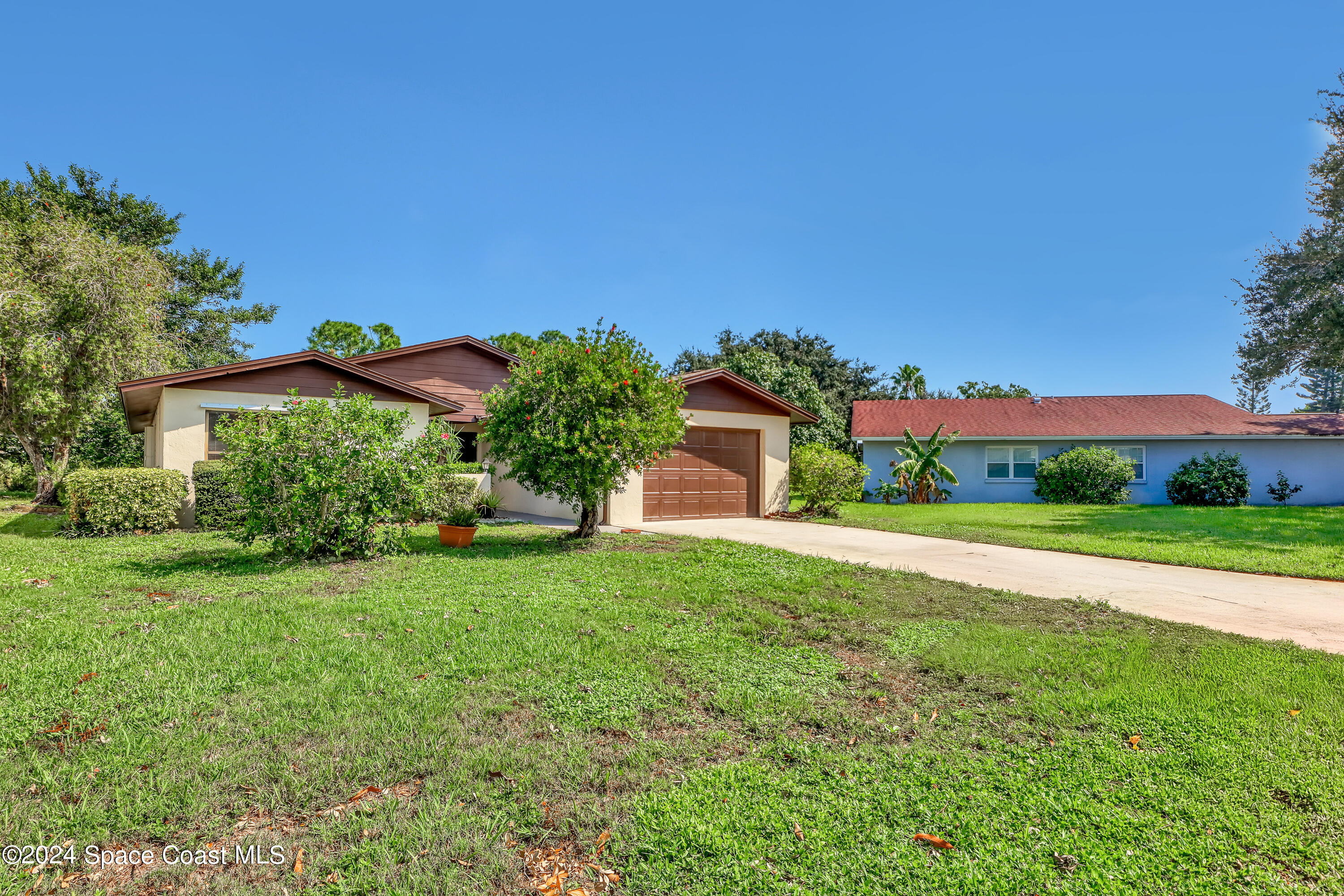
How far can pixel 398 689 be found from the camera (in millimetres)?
3920

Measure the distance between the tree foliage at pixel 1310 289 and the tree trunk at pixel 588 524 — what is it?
23.3m

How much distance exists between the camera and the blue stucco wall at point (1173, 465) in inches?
863

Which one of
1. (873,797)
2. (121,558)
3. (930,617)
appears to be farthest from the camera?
(121,558)

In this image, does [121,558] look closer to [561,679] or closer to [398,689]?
[398,689]

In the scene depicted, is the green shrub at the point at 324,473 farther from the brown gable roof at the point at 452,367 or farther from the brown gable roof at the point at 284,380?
the brown gable roof at the point at 452,367

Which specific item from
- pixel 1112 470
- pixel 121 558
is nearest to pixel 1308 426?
pixel 1112 470

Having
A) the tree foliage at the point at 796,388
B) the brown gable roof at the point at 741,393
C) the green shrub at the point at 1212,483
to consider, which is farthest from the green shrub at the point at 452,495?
the green shrub at the point at 1212,483

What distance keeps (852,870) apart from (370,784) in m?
2.12

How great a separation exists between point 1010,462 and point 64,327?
99.5 ft

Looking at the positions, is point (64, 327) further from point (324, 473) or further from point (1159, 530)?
point (1159, 530)

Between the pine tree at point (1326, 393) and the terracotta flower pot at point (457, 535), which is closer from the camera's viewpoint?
the terracotta flower pot at point (457, 535)

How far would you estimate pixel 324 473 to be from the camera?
25.7ft

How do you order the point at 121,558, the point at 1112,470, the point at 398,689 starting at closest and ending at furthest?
the point at 398,689, the point at 121,558, the point at 1112,470

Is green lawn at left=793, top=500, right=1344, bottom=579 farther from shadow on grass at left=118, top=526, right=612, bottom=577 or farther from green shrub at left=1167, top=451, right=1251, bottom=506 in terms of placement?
shadow on grass at left=118, top=526, right=612, bottom=577
